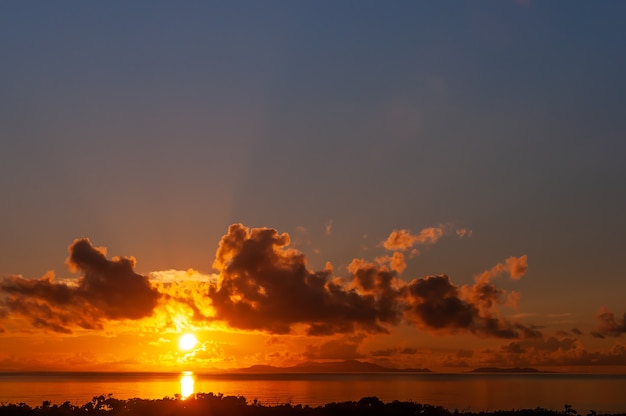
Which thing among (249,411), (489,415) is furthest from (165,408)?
(489,415)

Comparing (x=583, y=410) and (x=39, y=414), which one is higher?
(x=39, y=414)

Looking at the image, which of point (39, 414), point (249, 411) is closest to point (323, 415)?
point (249, 411)

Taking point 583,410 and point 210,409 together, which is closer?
point 210,409

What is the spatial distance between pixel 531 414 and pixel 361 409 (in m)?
14.5

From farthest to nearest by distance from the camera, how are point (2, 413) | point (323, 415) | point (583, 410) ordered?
point (583, 410) < point (2, 413) < point (323, 415)

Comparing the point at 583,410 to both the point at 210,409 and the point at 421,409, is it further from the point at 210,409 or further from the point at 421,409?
the point at 210,409

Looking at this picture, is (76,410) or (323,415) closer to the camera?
(323,415)

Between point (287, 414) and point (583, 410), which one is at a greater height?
point (287, 414)

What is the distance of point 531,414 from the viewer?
54.4m

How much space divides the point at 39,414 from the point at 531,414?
132ft

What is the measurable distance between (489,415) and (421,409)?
19.5 feet

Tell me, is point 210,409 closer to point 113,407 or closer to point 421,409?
point 113,407

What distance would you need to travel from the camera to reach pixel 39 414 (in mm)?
52625

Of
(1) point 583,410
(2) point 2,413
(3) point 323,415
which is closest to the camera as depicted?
(3) point 323,415
